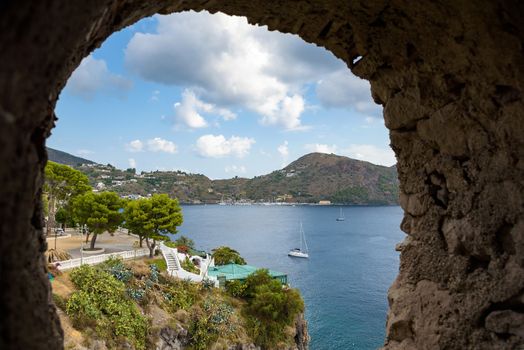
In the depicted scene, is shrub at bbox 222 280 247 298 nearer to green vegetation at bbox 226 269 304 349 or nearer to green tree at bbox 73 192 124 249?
green vegetation at bbox 226 269 304 349

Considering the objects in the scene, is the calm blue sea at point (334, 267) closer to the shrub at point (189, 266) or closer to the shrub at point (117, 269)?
the shrub at point (189, 266)

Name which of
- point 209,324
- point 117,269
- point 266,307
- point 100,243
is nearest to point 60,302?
point 117,269

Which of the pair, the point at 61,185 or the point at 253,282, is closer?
the point at 253,282

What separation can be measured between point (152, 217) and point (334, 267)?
31.3m

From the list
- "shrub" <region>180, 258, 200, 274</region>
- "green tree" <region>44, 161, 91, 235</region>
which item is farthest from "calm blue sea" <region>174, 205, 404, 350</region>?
"green tree" <region>44, 161, 91, 235</region>

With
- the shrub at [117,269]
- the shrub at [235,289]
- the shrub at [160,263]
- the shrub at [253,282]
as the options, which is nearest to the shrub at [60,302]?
the shrub at [117,269]

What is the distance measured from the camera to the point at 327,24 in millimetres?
4320

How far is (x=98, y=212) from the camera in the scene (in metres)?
26.0

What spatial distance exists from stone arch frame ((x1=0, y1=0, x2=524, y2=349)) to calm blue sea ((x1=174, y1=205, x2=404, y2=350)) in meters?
26.2

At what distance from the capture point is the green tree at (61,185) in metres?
30.4

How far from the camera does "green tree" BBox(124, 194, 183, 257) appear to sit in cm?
2603

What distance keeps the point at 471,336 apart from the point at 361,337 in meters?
28.1

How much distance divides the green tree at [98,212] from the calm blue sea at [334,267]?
55.0 feet

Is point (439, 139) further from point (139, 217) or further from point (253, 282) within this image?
point (139, 217)
